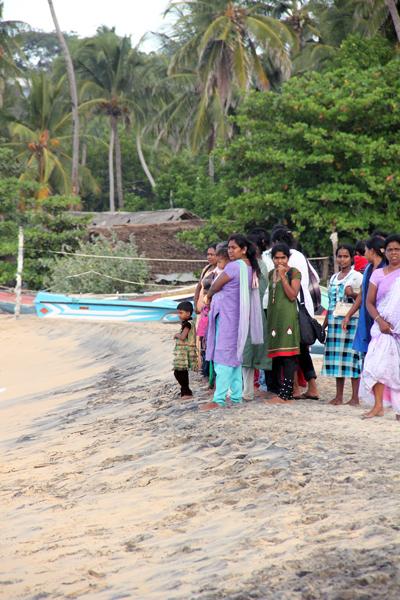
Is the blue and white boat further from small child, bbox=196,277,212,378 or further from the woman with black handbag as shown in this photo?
the woman with black handbag

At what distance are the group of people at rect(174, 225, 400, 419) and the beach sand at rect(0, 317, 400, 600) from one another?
11.9 inches

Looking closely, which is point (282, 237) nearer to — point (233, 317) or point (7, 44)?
point (233, 317)

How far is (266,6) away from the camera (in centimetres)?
3500

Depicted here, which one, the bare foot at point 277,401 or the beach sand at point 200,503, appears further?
the bare foot at point 277,401

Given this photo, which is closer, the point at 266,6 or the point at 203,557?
the point at 203,557

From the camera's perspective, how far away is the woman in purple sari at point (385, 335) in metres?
7.19

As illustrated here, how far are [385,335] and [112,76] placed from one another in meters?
35.0

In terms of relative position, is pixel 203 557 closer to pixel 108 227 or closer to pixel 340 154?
pixel 340 154

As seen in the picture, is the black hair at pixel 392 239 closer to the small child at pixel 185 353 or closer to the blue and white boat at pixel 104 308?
the small child at pixel 185 353

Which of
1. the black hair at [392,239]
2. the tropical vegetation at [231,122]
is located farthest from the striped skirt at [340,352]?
the tropical vegetation at [231,122]

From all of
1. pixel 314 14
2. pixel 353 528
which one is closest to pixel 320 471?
pixel 353 528

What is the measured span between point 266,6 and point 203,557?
1297 inches

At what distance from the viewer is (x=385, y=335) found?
725cm

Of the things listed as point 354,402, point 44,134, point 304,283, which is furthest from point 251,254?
point 44,134
